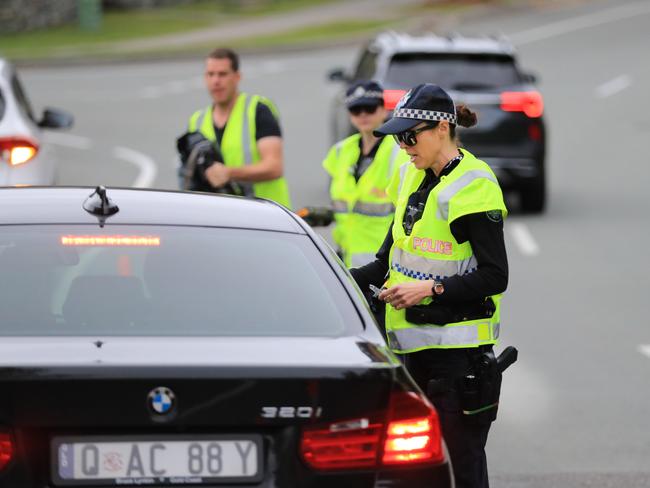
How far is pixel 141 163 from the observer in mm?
20875

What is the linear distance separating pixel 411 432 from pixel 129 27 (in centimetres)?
3954

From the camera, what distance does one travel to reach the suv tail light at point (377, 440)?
4.26 metres

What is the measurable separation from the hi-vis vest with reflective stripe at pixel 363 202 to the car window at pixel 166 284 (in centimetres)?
295

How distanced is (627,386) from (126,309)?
520cm

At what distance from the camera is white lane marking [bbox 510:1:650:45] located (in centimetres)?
4162

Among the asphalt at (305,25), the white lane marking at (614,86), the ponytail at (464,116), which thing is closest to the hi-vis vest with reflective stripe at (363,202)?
the ponytail at (464,116)

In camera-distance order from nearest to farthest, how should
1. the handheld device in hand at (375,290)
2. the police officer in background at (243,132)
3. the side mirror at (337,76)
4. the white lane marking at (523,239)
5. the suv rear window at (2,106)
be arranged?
the handheld device in hand at (375,290)
the police officer in background at (243,132)
the suv rear window at (2,106)
the white lane marking at (523,239)
the side mirror at (337,76)

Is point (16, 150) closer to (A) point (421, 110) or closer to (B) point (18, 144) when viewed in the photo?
(B) point (18, 144)

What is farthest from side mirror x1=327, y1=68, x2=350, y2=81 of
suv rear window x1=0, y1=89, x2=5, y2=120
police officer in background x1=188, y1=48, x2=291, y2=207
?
police officer in background x1=188, y1=48, x2=291, y2=207

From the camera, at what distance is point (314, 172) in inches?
795

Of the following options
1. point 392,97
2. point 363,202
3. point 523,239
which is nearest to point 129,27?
point 392,97

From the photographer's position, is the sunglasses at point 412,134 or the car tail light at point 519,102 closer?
the sunglasses at point 412,134

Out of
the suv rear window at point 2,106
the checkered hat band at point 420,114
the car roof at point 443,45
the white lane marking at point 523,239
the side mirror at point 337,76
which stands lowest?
the white lane marking at point 523,239

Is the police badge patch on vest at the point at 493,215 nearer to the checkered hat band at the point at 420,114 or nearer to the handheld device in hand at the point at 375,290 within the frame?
the checkered hat band at the point at 420,114
